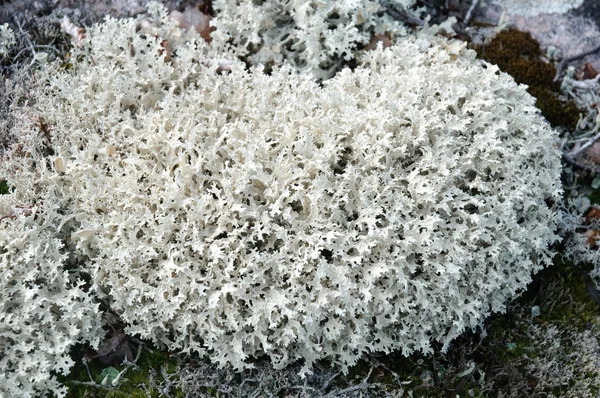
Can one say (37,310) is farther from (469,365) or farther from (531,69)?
(531,69)

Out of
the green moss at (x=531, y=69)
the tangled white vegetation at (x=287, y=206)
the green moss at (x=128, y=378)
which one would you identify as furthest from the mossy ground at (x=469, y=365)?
the green moss at (x=531, y=69)

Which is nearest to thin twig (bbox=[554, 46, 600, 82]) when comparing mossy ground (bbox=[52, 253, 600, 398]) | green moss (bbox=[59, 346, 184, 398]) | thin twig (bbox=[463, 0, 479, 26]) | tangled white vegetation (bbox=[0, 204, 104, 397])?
thin twig (bbox=[463, 0, 479, 26])

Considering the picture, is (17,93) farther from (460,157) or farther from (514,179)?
(514,179)

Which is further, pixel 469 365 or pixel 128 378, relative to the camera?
pixel 469 365

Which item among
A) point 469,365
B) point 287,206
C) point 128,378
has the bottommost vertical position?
point 128,378

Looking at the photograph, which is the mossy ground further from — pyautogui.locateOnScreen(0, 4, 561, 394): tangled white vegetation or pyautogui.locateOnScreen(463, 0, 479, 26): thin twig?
pyautogui.locateOnScreen(463, 0, 479, 26): thin twig

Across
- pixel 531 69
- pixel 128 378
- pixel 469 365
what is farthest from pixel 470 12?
pixel 128 378

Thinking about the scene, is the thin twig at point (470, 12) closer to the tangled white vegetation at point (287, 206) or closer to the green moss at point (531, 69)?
the green moss at point (531, 69)

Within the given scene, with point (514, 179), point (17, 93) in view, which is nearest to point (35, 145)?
point (17, 93)
